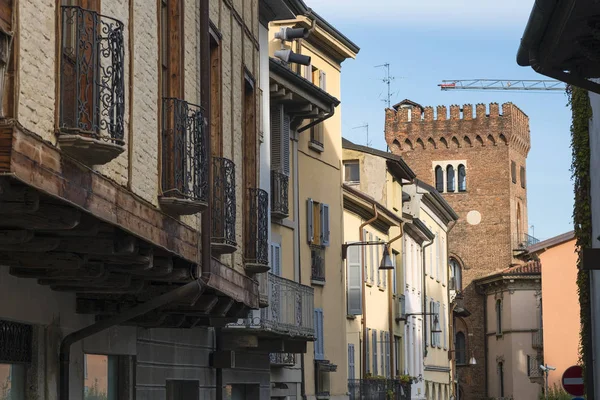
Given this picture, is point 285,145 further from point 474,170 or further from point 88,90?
point 474,170

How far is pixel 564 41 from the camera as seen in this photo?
384 inches

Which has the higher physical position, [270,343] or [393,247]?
[393,247]

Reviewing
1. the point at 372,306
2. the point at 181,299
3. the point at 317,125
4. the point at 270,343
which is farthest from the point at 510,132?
the point at 181,299

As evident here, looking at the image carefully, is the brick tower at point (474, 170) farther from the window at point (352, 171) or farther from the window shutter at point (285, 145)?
the window shutter at point (285, 145)

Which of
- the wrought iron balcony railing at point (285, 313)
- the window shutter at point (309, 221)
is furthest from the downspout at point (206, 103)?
the window shutter at point (309, 221)

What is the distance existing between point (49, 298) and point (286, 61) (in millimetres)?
14901

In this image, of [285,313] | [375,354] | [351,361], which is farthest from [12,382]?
[375,354]

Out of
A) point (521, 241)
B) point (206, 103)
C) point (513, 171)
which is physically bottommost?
point (206, 103)

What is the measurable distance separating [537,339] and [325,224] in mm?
54326

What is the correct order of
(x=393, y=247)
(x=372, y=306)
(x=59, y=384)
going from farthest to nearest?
1. (x=393, y=247)
2. (x=372, y=306)
3. (x=59, y=384)

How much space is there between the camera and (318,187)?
32.0 m

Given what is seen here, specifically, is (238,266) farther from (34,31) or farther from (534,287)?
(534,287)

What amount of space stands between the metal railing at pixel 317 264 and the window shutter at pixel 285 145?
10.8 feet

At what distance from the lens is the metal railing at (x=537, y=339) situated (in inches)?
3297
